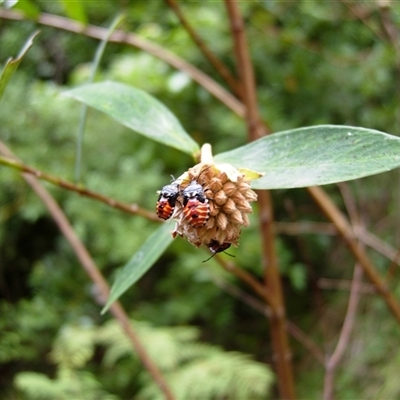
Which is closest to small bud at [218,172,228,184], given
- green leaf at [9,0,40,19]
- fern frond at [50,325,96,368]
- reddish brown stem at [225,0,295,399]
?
reddish brown stem at [225,0,295,399]

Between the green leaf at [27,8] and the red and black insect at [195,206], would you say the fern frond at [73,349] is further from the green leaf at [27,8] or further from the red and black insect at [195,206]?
the red and black insect at [195,206]

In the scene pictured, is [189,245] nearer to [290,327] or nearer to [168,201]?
[290,327]

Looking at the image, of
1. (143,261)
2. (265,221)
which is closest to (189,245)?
(265,221)

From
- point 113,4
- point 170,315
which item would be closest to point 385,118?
point 170,315

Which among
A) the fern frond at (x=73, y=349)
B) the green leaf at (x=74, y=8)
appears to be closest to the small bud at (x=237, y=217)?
the green leaf at (x=74, y=8)

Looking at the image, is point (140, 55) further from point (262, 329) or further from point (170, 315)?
point (262, 329)

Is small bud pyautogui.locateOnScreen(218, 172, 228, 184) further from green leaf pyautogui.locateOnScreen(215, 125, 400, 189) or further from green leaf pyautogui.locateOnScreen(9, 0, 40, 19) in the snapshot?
green leaf pyautogui.locateOnScreen(9, 0, 40, 19)

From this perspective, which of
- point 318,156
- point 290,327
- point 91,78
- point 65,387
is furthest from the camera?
point 65,387
